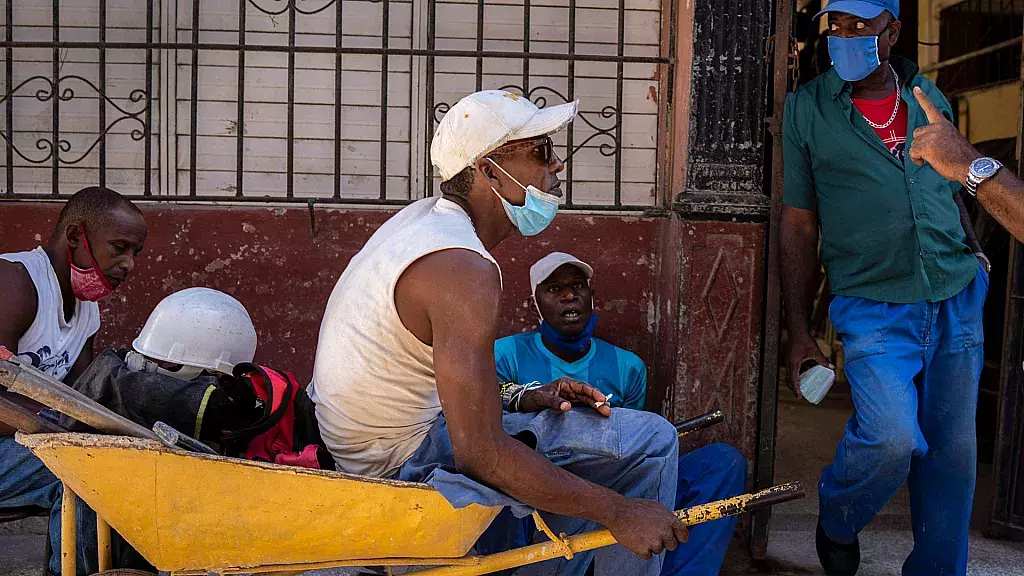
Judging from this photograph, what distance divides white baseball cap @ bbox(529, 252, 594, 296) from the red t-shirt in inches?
50.1

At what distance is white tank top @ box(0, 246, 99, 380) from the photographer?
3252 millimetres

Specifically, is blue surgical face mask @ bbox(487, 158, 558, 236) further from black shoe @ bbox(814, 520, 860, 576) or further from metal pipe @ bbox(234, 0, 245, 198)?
metal pipe @ bbox(234, 0, 245, 198)

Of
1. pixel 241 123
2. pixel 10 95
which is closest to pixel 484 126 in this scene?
pixel 241 123

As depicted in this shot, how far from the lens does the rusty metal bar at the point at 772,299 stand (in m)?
3.92

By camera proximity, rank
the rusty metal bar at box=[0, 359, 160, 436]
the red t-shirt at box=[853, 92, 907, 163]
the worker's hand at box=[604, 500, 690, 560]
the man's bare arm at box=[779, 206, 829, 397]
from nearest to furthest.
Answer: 1. the rusty metal bar at box=[0, 359, 160, 436]
2. the worker's hand at box=[604, 500, 690, 560]
3. the red t-shirt at box=[853, 92, 907, 163]
4. the man's bare arm at box=[779, 206, 829, 397]

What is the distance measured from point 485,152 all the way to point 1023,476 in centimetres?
289

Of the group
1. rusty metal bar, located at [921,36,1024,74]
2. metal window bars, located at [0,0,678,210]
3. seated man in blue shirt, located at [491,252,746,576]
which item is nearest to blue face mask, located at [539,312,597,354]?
seated man in blue shirt, located at [491,252,746,576]

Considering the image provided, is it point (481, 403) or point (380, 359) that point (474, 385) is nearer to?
point (481, 403)

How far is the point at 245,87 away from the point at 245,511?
103 inches

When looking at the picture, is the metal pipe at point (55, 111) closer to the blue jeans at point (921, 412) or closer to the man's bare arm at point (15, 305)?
the man's bare arm at point (15, 305)

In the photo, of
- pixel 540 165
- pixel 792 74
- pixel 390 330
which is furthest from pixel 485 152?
pixel 792 74

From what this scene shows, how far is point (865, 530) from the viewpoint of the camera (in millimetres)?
4449

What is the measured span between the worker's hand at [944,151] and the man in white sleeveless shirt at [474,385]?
3.27 feet

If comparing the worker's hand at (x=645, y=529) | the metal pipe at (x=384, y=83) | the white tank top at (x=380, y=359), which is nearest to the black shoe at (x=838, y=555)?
the worker's hand at (x=645, y=529)
